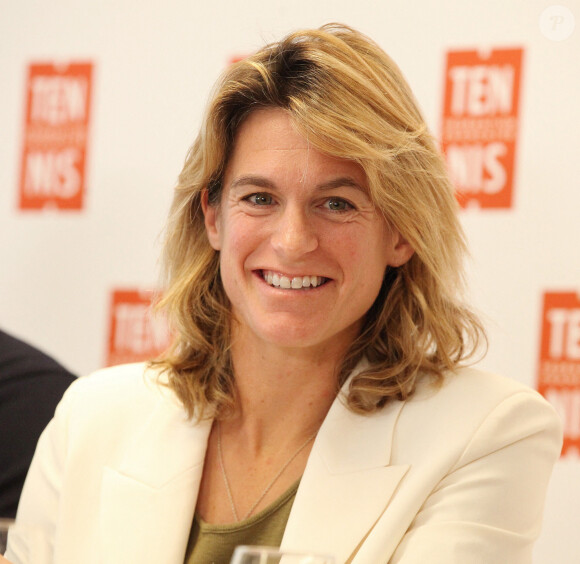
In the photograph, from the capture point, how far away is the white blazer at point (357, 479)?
1.84m

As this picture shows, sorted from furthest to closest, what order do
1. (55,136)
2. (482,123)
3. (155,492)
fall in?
(55,136) → (482,123) → (155,492)

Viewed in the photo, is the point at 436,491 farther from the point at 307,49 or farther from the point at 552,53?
the point at 552,53

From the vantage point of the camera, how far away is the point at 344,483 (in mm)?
1942

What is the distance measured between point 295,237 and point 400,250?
26cm

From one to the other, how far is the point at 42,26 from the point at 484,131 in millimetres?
1508

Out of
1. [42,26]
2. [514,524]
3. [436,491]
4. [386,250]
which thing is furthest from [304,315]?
[42,26]

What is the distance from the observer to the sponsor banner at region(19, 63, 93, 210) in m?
3.39

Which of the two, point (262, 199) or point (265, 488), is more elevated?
point (262, 199)

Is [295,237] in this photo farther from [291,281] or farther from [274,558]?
[274,558]

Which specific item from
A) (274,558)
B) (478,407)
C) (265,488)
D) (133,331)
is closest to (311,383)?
(265,488)

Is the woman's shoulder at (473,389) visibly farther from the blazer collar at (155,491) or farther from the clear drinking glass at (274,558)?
the clear drinking glass at (274,558)

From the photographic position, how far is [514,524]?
1840 millimetres

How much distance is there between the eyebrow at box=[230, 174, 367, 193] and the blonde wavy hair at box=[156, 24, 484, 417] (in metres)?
0.04

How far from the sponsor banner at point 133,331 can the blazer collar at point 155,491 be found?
110 cm
